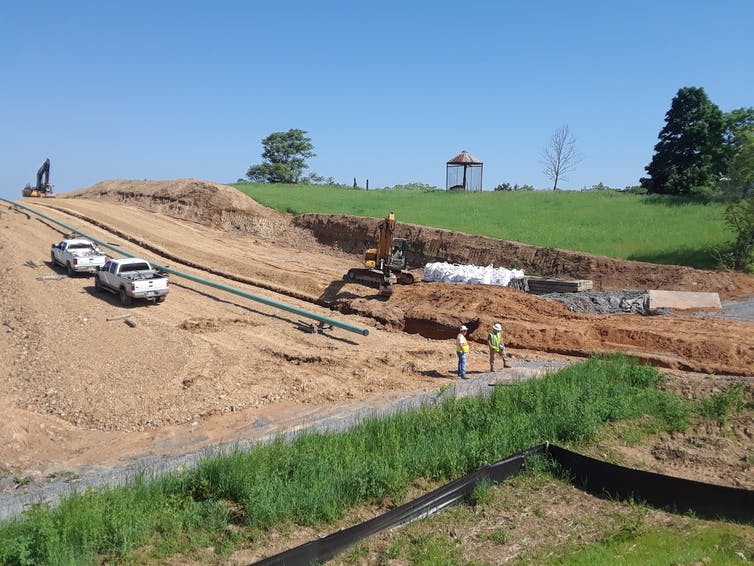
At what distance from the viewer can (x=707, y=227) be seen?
31859 mm

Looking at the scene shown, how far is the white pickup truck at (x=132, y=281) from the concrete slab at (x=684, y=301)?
17.2m

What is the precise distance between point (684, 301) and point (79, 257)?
22.8m

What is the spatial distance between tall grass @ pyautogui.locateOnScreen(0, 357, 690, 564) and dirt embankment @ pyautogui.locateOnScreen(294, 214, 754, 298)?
14027 millimetres

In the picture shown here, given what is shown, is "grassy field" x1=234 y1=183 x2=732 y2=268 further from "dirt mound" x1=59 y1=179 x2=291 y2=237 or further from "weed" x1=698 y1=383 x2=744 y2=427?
"weed" x1=698 y1=383 x2=744 y2=427

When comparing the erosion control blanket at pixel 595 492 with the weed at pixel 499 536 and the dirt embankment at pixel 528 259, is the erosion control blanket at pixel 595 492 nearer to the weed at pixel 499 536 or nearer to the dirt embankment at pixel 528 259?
the weed at pixel 499 536

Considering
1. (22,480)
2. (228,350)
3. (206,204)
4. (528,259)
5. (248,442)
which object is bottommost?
(22,480)

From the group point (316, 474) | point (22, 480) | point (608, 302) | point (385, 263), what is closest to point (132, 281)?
point (385, 263)

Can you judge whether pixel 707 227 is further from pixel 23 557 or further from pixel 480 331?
pixel 23 557

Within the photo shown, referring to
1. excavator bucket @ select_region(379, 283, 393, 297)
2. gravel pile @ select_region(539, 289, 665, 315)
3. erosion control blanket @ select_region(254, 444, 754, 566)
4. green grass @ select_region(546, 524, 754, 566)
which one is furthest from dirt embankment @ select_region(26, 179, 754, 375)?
green grass @ select_region(546, 524, 754, 566)

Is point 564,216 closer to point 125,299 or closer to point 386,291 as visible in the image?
point 386,291

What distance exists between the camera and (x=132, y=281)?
69.7ft

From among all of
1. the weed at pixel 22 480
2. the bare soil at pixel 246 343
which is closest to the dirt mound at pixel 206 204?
the bare soil at pixel 246 343

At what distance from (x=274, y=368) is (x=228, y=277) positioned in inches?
462

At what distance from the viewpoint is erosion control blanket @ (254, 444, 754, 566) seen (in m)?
7.60
